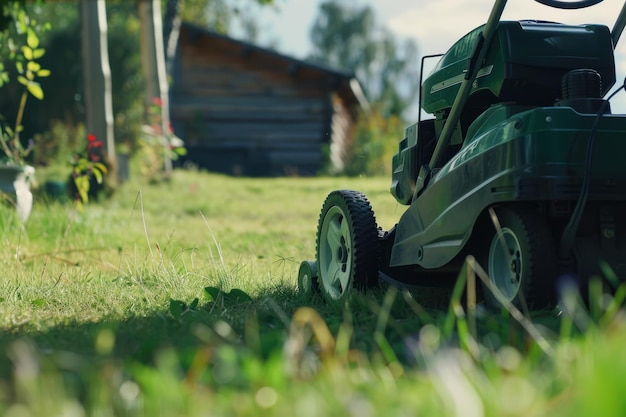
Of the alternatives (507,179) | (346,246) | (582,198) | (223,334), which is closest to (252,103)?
(346,246)

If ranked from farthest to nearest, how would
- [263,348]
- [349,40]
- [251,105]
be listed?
[349,40], [251,105], [263,348]

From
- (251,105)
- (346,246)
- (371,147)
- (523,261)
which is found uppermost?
(523,261)

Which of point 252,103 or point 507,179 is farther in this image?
point 252,103

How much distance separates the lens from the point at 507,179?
10.5 feet

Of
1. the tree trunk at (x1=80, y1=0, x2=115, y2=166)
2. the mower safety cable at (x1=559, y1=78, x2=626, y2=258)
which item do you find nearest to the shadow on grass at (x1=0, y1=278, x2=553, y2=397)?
the mower safety cable at (x1=559, y1=78, x2=626, y2=258)

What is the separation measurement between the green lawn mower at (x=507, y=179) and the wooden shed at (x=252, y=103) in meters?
17.2

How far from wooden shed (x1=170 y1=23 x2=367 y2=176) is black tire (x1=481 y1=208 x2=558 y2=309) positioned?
715 inches

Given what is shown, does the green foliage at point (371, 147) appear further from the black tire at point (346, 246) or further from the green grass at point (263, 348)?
the black tire at point (346, 246)

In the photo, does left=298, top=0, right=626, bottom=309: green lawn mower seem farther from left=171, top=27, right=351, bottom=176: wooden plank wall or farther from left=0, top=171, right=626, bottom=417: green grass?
left=171, top=27, right=351, bottom=176: wooden plank wall

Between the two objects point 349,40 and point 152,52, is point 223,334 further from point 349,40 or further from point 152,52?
point 349,40

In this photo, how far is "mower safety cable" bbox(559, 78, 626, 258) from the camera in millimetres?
3076

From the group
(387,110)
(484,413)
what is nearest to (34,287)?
(484,413)

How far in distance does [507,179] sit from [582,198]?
26 centimetres

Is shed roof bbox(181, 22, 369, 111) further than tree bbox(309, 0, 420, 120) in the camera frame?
No
